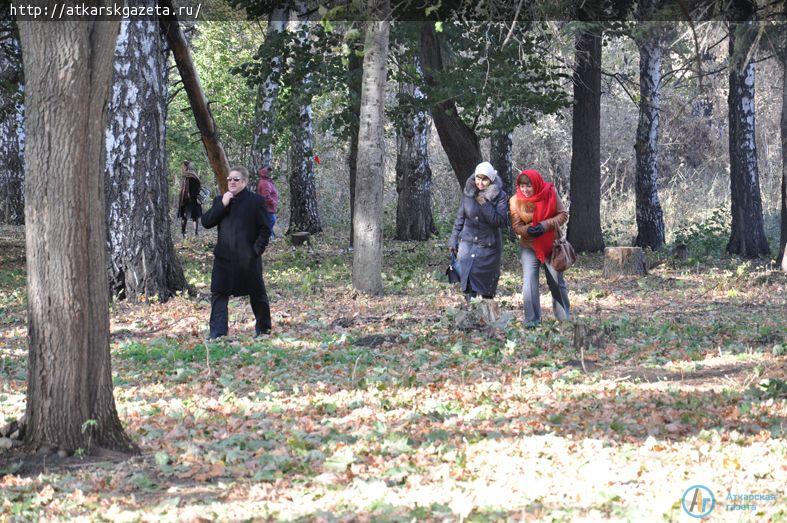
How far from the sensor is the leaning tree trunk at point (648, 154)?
24.3 meters

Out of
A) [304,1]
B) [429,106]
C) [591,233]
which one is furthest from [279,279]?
[591,233]

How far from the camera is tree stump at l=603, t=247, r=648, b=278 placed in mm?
18625

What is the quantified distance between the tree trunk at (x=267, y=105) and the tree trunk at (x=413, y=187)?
11.5 ft

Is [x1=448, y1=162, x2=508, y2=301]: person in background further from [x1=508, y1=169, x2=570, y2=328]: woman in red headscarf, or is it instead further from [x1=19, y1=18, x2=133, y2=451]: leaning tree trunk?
[x1=19, y1=18, x2=133, y2=451]: leaning tree trunk

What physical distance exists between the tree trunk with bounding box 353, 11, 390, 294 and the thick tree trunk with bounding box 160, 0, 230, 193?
2832 millimetres

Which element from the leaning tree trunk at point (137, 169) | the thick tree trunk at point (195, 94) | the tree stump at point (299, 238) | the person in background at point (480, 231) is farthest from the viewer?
the tree stump at point (299, 238)

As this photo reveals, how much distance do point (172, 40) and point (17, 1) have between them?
1080 cm

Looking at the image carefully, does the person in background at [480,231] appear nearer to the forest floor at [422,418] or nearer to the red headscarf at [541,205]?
the red headscarf at [541,205]

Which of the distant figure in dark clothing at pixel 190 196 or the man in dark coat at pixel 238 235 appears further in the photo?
the distant figure in dark clothing at pixel 190 196

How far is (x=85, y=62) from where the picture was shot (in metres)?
6.00

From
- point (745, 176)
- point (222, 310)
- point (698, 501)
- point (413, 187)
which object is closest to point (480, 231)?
point (222, 310)

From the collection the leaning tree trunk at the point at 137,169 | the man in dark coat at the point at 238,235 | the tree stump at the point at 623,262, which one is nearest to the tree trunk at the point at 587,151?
the tree stump at the point at 623,262

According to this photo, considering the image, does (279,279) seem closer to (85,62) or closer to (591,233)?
(591,233)

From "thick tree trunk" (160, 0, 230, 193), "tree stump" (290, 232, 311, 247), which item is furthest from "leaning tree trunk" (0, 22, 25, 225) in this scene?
"thick tree trunk" (160, 0, 230, 193)
